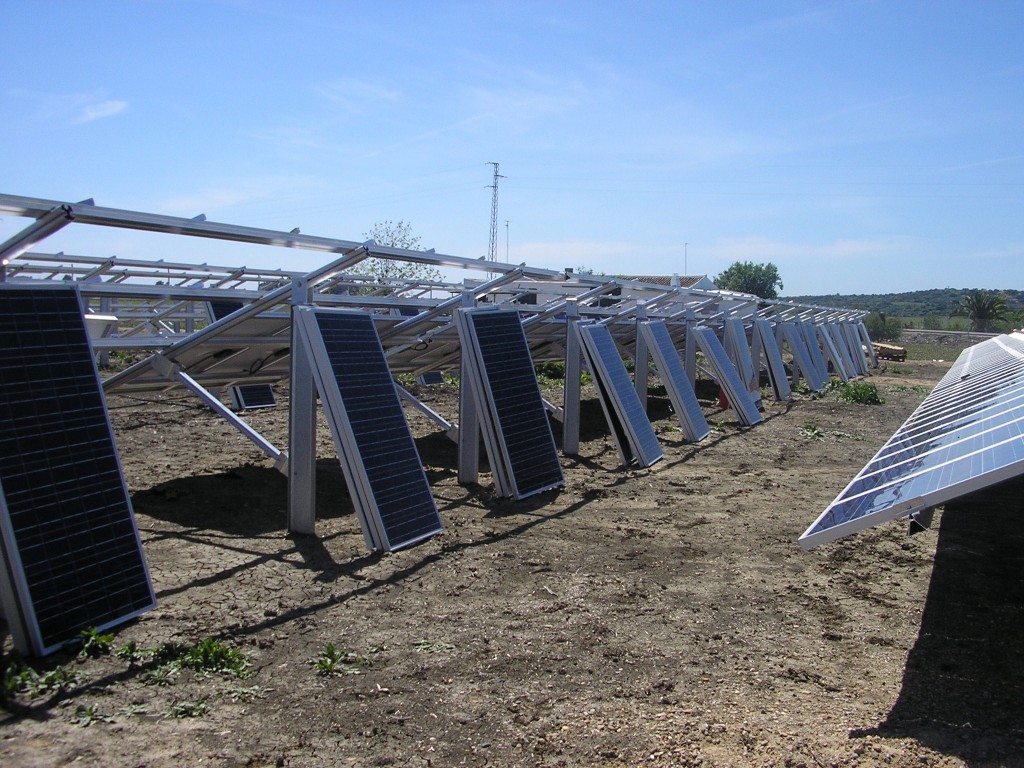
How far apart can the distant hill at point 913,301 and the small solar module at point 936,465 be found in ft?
394

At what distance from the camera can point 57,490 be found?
18.0 ft

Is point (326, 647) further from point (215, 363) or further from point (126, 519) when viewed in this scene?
point (215, 363)

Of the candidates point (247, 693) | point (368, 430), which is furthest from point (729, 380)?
point (247, 693)

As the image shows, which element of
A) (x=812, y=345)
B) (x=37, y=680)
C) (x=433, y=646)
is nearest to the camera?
(x=37, y=680)

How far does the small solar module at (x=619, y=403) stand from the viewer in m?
12.9

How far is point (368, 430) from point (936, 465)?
16.2ft

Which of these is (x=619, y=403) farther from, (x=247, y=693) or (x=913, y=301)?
(x=913, y=301)

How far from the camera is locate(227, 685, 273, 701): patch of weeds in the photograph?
4812 mm

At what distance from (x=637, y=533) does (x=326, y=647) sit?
4287 millimetres

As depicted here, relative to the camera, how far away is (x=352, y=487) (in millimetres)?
7812

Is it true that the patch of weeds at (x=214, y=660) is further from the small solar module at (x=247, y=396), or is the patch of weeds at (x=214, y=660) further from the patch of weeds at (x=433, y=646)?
the small solar module at (x=247, y=396)

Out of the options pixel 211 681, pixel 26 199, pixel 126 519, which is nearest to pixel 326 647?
pixel 211 681

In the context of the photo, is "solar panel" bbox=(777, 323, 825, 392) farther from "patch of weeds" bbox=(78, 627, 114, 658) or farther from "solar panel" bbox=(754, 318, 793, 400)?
"patch of weeds" bbox=(78, 627, 114, 658)

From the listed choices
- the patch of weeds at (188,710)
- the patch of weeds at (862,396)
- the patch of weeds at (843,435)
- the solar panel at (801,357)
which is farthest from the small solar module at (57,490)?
the solar panel at (801,357)
